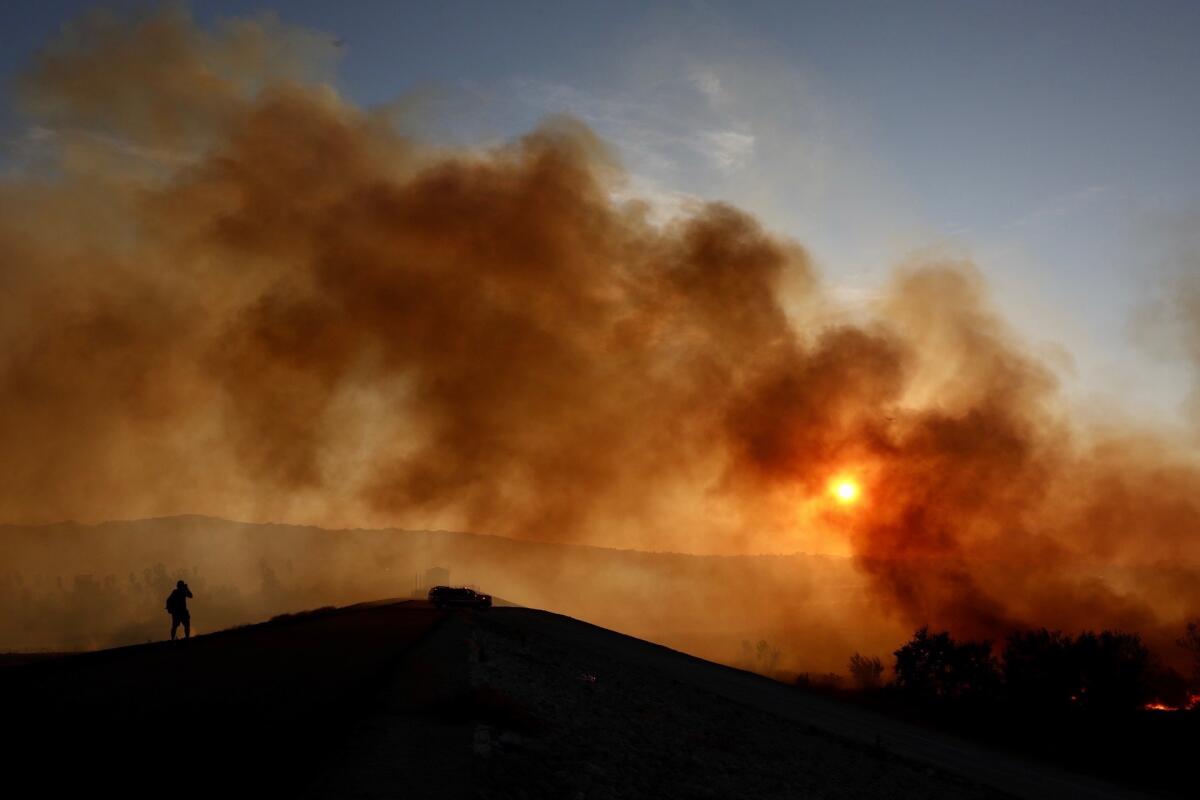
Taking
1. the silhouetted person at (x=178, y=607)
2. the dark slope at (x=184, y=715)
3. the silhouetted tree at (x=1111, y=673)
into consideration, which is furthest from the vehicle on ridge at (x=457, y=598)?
the silhouetted tree at (x=1111, y=673)

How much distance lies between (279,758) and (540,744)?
16.4 feet

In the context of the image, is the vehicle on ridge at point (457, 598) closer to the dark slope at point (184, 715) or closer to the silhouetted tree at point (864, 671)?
the dark slope at point (184, 715)

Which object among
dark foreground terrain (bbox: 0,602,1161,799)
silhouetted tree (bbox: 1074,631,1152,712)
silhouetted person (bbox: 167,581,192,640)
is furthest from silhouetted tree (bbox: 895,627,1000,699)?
silhouetted person (bbox: 167,581,192,640)

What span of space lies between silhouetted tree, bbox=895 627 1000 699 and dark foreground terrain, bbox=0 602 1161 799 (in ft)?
95.6

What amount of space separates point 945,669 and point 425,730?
5961 centimetres

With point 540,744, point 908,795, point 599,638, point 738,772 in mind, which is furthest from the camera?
point 599,638

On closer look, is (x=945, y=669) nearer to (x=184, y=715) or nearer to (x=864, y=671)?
(x=864, y=671)

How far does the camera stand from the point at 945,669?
204 ft

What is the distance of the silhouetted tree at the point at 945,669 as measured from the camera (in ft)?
199

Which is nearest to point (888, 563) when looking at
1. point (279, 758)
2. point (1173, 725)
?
point (1173, 725)

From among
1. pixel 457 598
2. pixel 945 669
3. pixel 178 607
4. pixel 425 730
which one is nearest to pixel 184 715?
pixel 425 730

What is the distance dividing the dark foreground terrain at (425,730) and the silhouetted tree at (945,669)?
29.1 m

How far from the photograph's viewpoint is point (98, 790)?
369 inches

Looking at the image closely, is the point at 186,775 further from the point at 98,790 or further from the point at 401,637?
the point at 401,637
